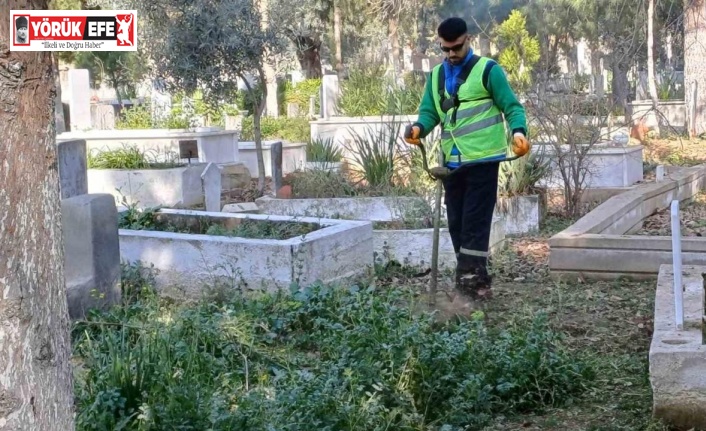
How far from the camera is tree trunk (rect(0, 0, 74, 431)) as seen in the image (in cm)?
242

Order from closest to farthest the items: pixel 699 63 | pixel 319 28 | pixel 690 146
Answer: pixel 690 146, pixel 699 63, pixel 319 28

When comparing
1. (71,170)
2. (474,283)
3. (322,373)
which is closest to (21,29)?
(322,373)

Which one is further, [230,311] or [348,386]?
[230,311]

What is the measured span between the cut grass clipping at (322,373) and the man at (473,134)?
59 cm

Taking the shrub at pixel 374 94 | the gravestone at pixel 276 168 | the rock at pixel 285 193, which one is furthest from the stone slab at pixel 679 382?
the shrub at pixel 374 94

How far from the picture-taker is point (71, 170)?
822 centimetres

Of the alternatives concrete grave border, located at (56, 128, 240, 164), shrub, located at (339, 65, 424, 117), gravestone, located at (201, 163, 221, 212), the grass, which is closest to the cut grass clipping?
the grass

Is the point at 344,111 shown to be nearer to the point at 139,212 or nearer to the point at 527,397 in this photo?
the point at 139,212

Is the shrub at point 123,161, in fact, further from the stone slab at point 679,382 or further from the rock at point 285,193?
the stone slab at point 679,382

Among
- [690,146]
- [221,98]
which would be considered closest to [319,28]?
[690,146]

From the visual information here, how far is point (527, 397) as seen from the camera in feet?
16.1

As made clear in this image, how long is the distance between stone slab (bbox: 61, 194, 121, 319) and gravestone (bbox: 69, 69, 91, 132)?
10.4 metres

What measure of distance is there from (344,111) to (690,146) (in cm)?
629

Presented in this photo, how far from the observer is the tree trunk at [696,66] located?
21.0 meters
